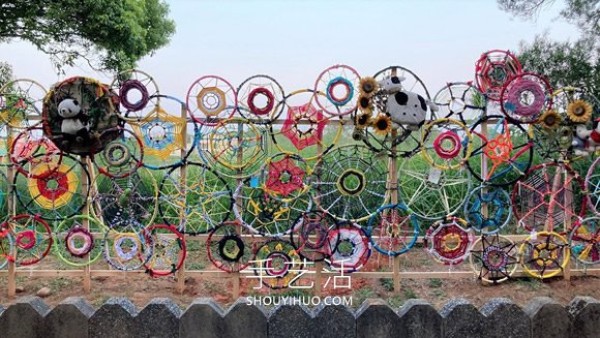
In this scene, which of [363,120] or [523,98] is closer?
[363,120]

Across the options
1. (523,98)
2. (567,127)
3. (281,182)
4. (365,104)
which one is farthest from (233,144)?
(567,127)

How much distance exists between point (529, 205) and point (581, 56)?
2042 millimetres

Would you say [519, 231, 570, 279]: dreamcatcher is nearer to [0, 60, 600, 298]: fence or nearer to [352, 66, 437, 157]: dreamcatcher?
[0, 60, 600, 298]: fence

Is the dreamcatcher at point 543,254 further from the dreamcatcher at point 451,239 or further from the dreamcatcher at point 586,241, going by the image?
the dreamcatcher at point 451,239

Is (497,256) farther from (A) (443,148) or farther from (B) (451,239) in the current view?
(A) (443,148)

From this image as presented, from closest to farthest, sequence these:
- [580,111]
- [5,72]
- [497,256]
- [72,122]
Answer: [72,122] → [580,111] → [497,256] → [5,72]

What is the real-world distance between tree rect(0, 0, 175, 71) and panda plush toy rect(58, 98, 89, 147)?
240 centimetres

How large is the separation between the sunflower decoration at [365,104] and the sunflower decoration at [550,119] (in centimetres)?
153

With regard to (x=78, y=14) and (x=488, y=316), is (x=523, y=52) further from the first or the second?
(x=78, y=14)

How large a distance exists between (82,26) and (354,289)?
499 centimetres

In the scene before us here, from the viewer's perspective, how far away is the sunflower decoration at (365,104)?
409cm

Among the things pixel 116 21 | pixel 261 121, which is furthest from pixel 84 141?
pixel 116 21

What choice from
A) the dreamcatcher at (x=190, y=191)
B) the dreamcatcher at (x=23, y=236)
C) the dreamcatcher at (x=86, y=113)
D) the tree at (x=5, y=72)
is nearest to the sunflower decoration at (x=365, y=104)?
the dreamcatcher at (x=190, y=191)

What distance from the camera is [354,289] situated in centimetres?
459
